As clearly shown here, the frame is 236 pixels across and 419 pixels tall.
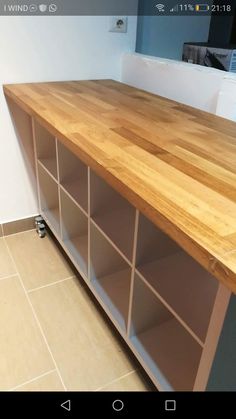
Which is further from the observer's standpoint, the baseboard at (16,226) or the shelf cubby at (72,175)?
the baseboard at (16,226)

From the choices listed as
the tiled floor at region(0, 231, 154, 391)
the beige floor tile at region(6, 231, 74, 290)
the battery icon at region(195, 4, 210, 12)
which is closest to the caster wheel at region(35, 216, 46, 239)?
the beige floor tile at region(6, 231, 74, 290)

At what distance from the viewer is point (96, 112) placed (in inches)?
46.5

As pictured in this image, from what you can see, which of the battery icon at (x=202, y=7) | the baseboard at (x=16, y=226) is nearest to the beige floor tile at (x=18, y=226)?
the baseboard at (x=16, y=226)

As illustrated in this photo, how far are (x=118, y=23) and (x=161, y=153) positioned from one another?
105 centimetres

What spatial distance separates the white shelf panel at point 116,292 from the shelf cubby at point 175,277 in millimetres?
247

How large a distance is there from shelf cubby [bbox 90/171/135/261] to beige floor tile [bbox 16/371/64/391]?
49 centimetres

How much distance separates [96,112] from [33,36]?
592 millimetres

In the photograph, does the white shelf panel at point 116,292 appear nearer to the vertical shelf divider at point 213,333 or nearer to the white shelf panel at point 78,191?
the white shelf panel at point 78,191

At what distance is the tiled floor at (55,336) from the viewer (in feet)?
3.60

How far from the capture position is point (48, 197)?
5.79 feet

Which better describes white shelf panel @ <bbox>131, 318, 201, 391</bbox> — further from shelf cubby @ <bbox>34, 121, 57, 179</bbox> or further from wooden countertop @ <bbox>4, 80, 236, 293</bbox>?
shelf cubby @ <bbox>34, 121, 57, 179</bbox>

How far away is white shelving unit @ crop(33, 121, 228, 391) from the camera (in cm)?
86
